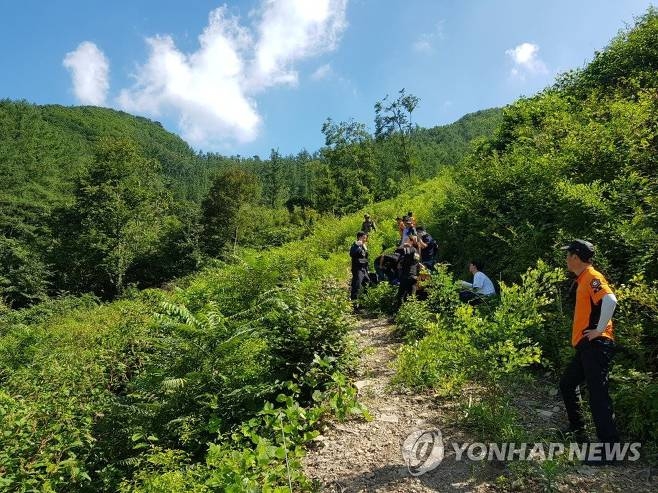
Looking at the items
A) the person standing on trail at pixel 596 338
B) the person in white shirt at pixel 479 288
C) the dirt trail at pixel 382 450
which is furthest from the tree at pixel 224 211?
the person standing on trail at pixel 596 338

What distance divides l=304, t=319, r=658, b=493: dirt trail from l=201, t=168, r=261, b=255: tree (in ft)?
128

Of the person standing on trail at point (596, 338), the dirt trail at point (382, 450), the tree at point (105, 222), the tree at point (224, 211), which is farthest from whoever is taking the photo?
the tree at point (224, 211)

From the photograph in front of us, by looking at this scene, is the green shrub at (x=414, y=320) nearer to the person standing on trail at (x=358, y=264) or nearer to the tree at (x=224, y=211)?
the person standing on trail at (x=358, y=264)

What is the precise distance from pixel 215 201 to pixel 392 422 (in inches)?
1615

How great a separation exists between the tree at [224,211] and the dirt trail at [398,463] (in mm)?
38874

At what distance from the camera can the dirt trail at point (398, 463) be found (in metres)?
3.81

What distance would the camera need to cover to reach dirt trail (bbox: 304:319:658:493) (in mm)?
3811

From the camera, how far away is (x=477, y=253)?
10.1 metres

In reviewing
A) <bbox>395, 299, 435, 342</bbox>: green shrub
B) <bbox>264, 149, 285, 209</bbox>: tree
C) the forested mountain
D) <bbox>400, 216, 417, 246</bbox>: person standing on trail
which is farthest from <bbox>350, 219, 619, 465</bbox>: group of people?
<bbox>264, 149, 285, 209</bbox>: tree

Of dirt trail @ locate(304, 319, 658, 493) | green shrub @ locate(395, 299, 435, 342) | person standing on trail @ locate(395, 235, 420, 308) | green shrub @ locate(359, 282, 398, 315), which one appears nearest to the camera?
dirt trail @ locate(304, 319, 658, 493)

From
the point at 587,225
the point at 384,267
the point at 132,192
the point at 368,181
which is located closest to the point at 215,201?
the point at 132,192

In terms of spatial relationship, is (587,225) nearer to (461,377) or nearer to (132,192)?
(461,377)

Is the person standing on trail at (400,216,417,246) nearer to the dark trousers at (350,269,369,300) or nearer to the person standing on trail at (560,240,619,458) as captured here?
the dark trousers at (350,269,369,300)

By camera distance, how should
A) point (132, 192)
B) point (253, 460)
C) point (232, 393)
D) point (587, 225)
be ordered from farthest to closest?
point (132, 192), point (587, 225), point (232, 393), point (253, 460)
